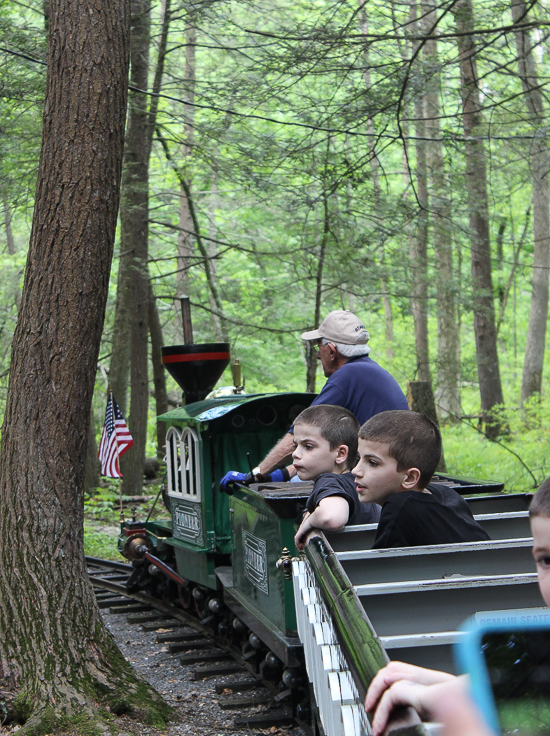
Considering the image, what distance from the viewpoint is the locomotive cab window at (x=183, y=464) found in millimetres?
7426

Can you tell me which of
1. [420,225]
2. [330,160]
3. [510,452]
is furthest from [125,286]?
[510,452]

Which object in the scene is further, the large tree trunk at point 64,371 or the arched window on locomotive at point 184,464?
the arched window on locomotive at point 184,464

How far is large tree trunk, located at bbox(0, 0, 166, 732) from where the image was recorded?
4.87 meters

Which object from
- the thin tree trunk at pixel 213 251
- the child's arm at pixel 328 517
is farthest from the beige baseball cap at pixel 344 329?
the thin tree trunk at pixel 213 251

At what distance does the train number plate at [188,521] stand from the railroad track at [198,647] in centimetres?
84

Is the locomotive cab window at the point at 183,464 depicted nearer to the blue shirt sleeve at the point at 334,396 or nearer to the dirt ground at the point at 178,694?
the dirt ground at the point at 178,694

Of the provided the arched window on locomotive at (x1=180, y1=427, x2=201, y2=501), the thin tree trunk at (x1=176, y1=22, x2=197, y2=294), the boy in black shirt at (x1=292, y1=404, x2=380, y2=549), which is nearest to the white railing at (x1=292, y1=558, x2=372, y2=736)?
the boy in black shirt at (x1=292, y1=404, x2=380, y2=549)

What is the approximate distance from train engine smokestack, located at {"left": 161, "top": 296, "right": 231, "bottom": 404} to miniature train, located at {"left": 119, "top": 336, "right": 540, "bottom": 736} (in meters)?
0.01

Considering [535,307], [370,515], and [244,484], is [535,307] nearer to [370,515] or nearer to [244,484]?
[244,484]

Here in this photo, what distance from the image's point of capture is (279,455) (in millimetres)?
5492

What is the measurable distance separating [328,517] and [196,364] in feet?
17.8

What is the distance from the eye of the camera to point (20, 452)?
5.05 m

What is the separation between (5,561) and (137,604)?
4200 mm

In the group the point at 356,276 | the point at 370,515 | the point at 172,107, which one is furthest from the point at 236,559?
the point at 172,107
